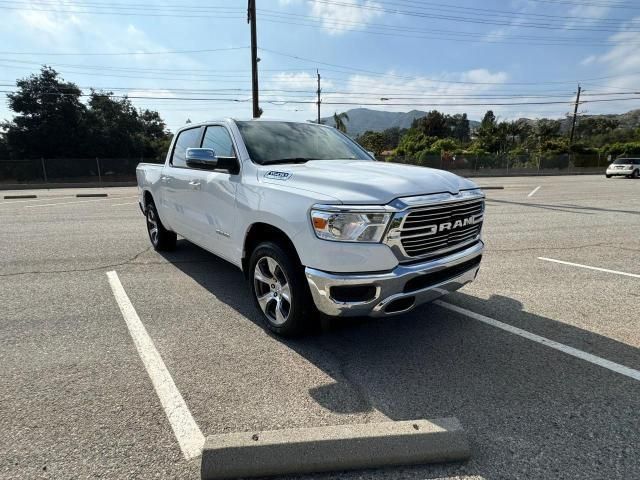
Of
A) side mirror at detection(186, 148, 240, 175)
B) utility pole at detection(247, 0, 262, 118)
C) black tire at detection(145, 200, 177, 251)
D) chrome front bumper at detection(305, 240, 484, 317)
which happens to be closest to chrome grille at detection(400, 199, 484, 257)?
chrome front bumper at detection(305, 240, 484, 317)

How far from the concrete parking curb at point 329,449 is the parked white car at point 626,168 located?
37.6 m

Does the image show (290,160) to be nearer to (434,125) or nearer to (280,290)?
(280,290)

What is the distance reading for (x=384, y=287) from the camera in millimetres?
Result: 2840

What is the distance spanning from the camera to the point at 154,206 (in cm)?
639

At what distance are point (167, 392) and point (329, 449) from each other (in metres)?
1.28

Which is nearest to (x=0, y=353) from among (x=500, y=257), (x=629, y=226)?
(x=500, y=257)

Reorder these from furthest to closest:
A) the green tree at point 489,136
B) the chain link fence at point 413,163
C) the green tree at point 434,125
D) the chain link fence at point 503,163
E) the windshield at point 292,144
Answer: the green tree at point 434,125 < the green tree at point 489,136 < the chain link fence at point 503,163 < the chain link fence at point 413,163 < the windshield at point 292,144

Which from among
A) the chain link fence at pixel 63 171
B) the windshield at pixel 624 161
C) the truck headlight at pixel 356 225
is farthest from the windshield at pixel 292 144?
the windshield at pixel 624 161

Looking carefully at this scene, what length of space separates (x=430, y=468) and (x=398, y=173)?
224cm

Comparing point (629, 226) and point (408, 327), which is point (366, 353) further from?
point (629, 226)

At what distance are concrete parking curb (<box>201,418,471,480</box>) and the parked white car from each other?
37.6m

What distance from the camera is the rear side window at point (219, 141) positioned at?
420cm

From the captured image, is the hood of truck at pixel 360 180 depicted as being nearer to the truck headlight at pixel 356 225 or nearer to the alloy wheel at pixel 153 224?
the truck headlight at pixel 356 225

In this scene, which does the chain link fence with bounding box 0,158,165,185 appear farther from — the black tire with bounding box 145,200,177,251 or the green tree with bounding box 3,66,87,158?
the black tire with bounding box 145,200,177,251
